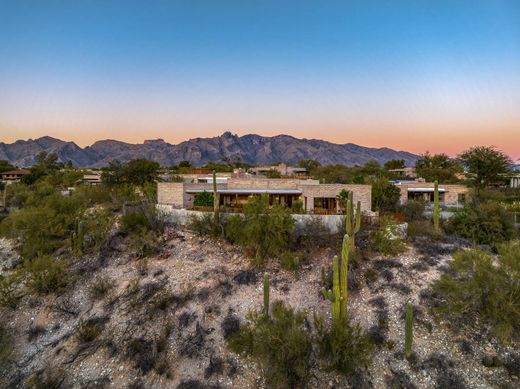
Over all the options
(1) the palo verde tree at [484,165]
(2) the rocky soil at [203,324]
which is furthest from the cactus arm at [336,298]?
(1) the palo verde tree at [484,165]

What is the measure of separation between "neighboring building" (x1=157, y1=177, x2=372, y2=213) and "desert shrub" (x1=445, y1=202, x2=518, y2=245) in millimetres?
5391

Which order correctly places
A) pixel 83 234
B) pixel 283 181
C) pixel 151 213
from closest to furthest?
1. pixel 83 234
2. pixel 151 213
3. pixel 283 181

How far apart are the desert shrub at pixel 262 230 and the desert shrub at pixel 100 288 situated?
647cm

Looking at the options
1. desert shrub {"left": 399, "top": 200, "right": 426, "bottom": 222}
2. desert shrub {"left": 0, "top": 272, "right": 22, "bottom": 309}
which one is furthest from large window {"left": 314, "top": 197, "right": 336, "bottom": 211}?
desert shrub {"left": 0, "top": 272, "right": 22, "bottom": 309}

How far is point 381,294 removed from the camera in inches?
541

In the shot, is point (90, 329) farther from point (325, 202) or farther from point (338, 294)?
point (325, 202)

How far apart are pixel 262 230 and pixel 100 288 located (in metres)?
8.10

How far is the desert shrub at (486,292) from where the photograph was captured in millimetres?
10352

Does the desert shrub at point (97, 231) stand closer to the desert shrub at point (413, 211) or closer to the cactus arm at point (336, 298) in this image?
the cactus arm at point (336, 298)

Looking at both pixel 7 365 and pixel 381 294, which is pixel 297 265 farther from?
pixel 7 365

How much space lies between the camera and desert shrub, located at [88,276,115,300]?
14802mm

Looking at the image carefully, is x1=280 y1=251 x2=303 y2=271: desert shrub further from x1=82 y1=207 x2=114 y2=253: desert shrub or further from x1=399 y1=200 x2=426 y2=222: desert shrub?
x1=82 y1=207 x2=114 y2=253: desert shrub

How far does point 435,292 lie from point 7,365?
16.4 m

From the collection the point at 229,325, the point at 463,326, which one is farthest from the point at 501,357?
the point at 229,325
